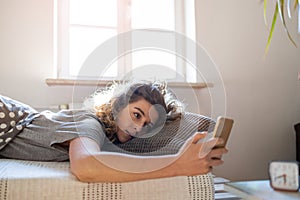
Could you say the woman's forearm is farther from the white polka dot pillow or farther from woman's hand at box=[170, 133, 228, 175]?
the white polka dot pillow

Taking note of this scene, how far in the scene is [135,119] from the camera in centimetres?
95

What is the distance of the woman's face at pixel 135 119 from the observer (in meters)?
0.95

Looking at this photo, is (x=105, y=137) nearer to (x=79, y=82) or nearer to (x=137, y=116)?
(x=137, y=116)

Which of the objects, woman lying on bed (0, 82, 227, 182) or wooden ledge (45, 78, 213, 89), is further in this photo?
wooden ledge (45, 78, 213, 89)

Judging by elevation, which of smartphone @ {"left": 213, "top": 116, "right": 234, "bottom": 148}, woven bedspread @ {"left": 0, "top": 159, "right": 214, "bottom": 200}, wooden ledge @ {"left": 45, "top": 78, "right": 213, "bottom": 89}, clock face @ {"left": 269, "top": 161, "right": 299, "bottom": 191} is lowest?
clock face @ {"left": 269, "top": 161, "right": 299, "bottom": 191}

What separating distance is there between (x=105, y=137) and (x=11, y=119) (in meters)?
0.31

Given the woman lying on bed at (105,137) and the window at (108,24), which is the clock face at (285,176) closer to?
the woman lying on bed at (105,137)

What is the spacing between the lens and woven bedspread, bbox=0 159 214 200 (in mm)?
603

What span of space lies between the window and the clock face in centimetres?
67

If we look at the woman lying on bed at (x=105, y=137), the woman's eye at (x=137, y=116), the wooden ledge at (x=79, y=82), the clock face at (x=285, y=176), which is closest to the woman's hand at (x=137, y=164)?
the woman lying on bed at (x=105, y=137)

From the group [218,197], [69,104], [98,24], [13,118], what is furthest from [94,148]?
[98,24]

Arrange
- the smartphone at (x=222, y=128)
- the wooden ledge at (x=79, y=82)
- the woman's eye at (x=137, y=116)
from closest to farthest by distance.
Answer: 1. the smartphone at (x=222, y=128)
2. the woman's eye at (x=137, y=116)
3. the wooden ledge at (x=79, y=82)

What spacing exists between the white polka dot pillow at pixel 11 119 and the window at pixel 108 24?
0.52 meters

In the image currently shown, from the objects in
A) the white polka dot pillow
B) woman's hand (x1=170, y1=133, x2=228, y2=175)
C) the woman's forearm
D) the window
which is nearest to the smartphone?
woman's hand (x1=170, y1=133, x2=228, y2=175)
